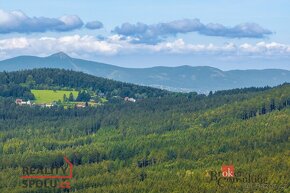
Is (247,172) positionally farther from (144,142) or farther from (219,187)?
(144,142)

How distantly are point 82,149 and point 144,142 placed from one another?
68.8 feet

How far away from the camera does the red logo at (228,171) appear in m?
136

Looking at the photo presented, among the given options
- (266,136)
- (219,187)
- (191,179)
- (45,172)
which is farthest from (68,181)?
(266,136)

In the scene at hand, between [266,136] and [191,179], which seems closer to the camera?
[191,179]

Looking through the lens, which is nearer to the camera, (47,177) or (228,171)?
(228,171)

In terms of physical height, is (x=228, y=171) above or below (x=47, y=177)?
above

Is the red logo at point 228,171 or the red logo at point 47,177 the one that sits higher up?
the red logo at point 228,171

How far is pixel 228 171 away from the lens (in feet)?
457

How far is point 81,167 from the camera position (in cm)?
16225

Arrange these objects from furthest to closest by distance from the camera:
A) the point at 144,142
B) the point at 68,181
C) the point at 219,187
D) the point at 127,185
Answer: the point at 144,142
the point at 68,181
the point at 127,185
the point at 219,187

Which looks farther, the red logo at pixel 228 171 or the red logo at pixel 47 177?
the red logo at pixel 47 177

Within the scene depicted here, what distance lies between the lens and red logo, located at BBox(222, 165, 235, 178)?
135750mm

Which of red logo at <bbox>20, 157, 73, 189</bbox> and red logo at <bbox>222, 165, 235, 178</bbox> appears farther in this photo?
red logo at <bbox>20, 157, 73, 189</bbox>

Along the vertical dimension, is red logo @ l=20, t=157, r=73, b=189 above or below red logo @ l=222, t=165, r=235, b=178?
below
